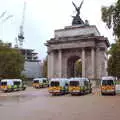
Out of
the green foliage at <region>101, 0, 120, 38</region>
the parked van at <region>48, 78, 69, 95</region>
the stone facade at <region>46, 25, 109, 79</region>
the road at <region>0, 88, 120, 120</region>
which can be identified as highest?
the stone facade at <region>46, 25, 109, 79</region>

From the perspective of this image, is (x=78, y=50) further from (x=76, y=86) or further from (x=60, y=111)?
(x=60, y=111)

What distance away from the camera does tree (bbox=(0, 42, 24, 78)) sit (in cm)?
10669

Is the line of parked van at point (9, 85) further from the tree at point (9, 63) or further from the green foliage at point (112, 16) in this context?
the green foliage at point (112, 16)

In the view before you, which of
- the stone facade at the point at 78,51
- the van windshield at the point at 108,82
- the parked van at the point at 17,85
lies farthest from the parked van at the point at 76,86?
the stone facade at the point at 78,51

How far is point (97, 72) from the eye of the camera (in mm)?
107188

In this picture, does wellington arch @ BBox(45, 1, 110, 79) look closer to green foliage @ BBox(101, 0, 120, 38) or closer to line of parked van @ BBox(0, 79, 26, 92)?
line of parked van @ BBox(0, 79, 26, 92)

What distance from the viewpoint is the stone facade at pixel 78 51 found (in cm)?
10688

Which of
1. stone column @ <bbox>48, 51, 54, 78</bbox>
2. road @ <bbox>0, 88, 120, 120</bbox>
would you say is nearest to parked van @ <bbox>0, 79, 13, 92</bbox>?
road @ <bbox>0, 88, 120, 120</bbox>

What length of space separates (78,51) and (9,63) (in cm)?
2015

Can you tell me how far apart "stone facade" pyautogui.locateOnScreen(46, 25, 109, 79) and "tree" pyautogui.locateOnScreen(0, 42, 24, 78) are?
10488 millimetres

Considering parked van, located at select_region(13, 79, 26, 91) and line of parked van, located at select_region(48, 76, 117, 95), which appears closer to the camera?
line of parked van, located at select_region(48, 76, 117, 95)

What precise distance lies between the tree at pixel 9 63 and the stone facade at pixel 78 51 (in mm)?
10488

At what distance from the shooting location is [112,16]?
31.6 m

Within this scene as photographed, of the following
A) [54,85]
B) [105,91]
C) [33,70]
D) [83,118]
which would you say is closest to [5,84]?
[54,85]
